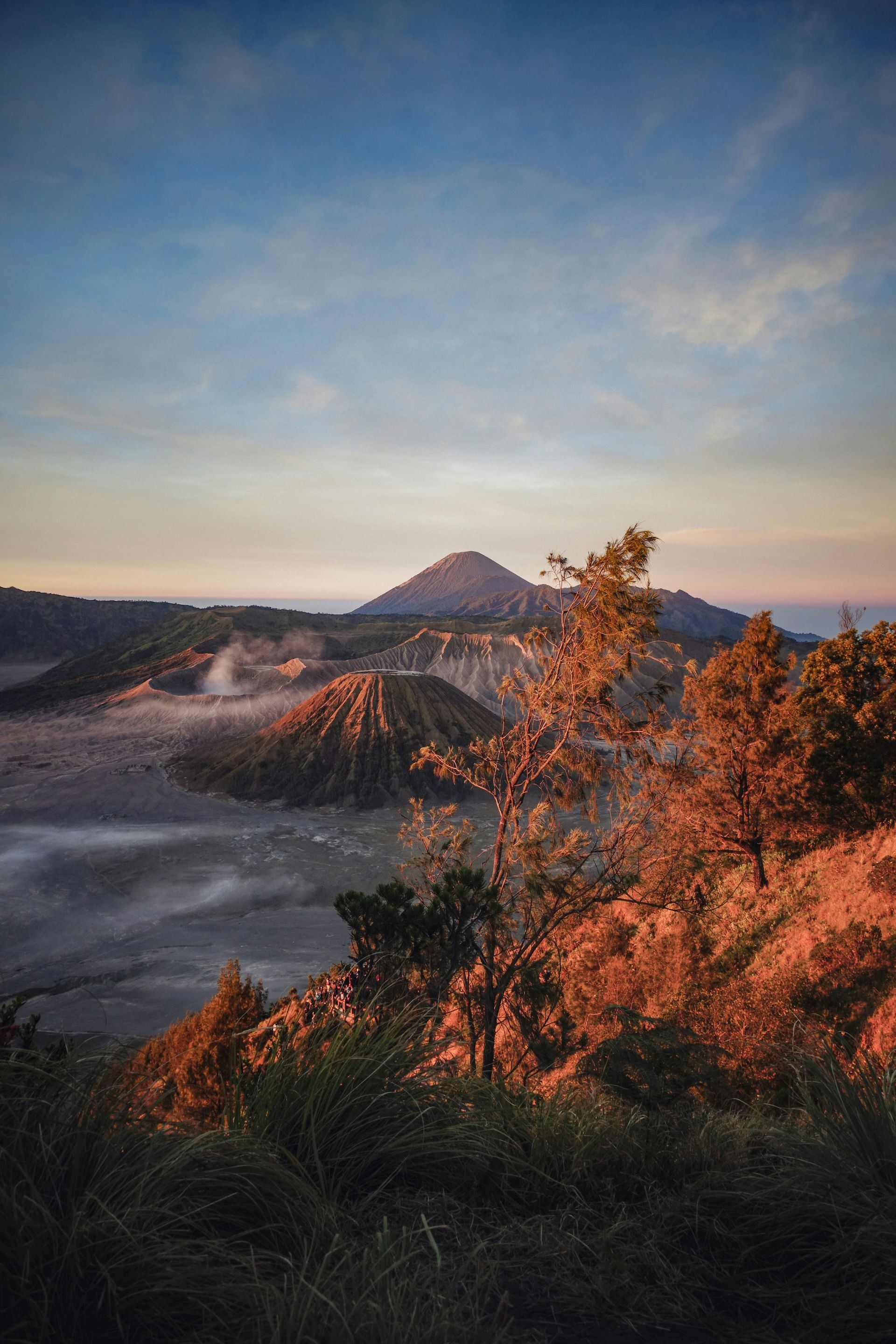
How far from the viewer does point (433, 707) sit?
217ft

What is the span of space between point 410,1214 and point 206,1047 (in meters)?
10.7

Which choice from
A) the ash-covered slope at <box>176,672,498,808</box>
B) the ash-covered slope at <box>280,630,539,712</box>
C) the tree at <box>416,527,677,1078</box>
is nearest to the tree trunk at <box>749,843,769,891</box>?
the tree at <box>416,527,677,1078</box>

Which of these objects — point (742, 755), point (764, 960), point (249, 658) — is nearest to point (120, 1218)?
point (764, 960)

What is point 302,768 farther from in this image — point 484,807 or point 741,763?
point 741,763

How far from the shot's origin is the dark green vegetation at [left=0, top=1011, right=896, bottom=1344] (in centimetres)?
194

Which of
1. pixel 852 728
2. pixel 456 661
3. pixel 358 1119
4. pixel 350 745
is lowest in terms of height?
pixel 350 745

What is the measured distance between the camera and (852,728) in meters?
17.5

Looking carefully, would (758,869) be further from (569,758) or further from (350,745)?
(350,745)

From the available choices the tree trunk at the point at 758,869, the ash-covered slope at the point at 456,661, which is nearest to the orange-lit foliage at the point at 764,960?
the tree trunk at the point at 758,869

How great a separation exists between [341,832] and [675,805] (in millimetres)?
33147

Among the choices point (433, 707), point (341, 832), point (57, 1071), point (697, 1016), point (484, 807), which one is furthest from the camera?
point (433, 707)

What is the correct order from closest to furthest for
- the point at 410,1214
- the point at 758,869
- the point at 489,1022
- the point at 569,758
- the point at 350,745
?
the point at 410,1214 → the point at 489,1022 → the point at 569,758 → the point at 758,869 → the point at 350,745

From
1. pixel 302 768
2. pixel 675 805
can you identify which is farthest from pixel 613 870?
pixel 302 768

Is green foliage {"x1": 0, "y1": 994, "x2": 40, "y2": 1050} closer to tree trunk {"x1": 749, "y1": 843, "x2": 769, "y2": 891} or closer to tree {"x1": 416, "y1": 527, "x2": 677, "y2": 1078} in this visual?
tree {"x1": 416, "y1": 527, "x2": 677, "y2": 1078}
